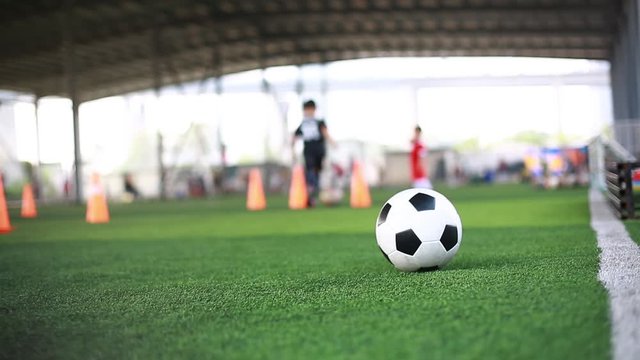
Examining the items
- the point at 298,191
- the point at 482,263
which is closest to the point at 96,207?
the point at 298,191

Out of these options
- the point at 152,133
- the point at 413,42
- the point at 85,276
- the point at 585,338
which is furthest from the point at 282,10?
the point at 585,338

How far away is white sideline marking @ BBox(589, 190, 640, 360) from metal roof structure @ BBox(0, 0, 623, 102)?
24.5 m

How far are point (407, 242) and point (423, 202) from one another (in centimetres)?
32

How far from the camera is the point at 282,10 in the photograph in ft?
103

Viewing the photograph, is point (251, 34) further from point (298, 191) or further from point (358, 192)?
point (358, 192)

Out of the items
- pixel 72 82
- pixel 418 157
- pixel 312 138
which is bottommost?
pixel 418 157

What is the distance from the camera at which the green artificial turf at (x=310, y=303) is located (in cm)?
277

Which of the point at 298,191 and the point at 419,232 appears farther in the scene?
the point at 298,191

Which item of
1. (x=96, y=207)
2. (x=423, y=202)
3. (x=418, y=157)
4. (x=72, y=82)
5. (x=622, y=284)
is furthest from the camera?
(x=72, y=82)

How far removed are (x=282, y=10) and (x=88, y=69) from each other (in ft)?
46.6

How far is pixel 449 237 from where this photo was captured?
4691 millimetres

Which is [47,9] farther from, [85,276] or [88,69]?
[85,276]

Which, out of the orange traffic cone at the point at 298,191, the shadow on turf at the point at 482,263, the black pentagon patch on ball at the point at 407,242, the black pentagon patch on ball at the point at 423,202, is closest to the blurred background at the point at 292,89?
the orange traffic cone at the point at 298,191

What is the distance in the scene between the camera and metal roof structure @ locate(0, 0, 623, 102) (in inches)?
1167
